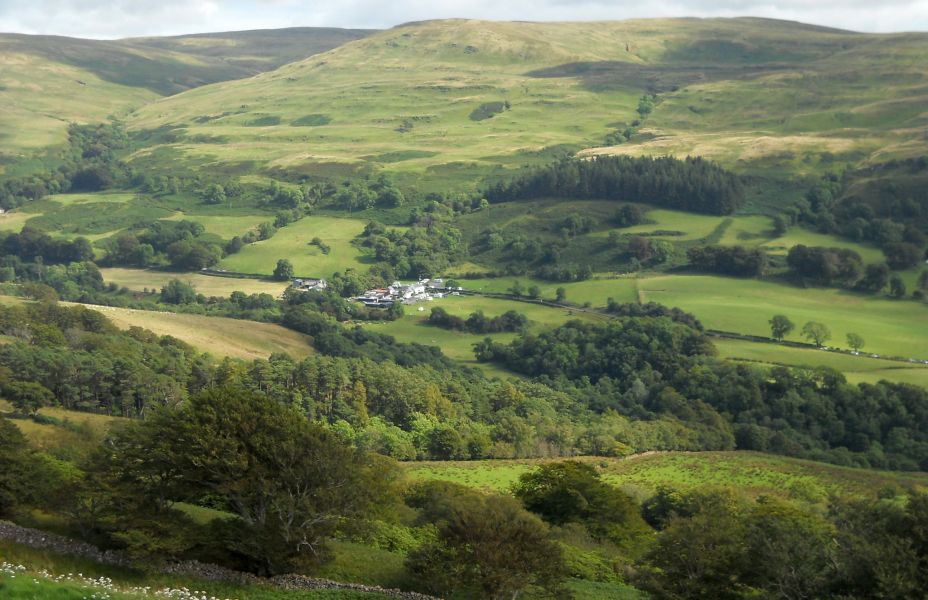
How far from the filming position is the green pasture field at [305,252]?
171625mm

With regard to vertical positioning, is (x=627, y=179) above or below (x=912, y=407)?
above

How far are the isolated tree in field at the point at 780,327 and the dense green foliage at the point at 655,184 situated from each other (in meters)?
61.7

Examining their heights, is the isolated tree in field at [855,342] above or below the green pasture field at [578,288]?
above

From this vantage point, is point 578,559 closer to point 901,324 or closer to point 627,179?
point 901,324

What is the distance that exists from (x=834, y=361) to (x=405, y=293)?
67.3 meters

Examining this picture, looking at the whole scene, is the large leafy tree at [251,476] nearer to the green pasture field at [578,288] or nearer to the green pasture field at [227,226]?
the green pasture field at [578,288]

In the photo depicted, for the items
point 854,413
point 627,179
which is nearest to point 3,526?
point 854,413

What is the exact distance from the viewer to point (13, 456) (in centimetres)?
4234

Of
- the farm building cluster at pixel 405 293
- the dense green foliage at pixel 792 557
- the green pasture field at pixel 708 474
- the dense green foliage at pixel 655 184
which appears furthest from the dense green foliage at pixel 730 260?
the dense green foliage at pixel 792 557

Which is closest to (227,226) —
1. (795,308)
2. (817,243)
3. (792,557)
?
(817,243)

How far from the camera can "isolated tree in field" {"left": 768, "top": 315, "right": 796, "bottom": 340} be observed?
123 metres

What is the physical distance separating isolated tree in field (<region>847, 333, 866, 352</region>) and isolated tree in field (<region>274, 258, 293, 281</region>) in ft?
286

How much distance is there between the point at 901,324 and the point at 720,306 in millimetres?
22341

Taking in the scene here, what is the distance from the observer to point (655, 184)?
616ft
